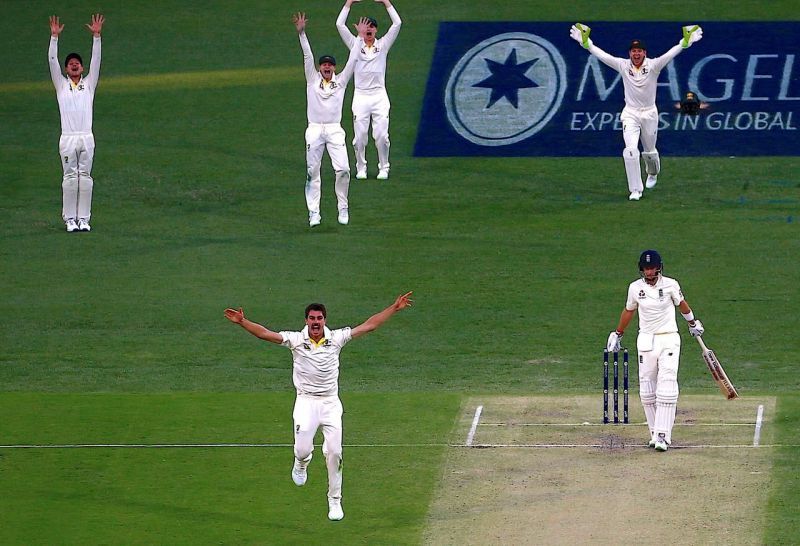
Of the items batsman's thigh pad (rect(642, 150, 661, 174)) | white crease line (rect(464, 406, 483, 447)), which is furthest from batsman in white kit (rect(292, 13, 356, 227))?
white crease line (rect(464, 406, 483, 447))

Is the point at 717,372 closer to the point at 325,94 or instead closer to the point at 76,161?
the point at 325,94

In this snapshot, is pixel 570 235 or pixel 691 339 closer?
pixel 691 339

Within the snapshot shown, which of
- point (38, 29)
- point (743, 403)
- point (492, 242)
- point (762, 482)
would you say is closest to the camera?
point (762, 482)

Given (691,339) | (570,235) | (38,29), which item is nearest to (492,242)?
(570,235)

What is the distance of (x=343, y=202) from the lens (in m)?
24.3

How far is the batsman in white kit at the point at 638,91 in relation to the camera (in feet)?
80.1

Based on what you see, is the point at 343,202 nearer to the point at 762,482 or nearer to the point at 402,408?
the point at 402,408

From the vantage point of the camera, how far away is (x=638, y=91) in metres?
24.6

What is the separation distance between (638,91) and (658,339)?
28.7 ft

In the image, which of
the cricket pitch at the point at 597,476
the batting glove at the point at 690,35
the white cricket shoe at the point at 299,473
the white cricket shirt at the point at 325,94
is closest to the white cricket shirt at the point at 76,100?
the white cricket shirt at the point at 325,94

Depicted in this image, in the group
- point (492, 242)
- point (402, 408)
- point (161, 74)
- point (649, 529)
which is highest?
point (161, 74)

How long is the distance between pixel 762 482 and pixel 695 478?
24.9 inches

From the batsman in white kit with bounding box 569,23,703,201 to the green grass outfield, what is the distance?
0.82 metres

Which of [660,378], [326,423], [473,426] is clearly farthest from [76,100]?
[660,378]
